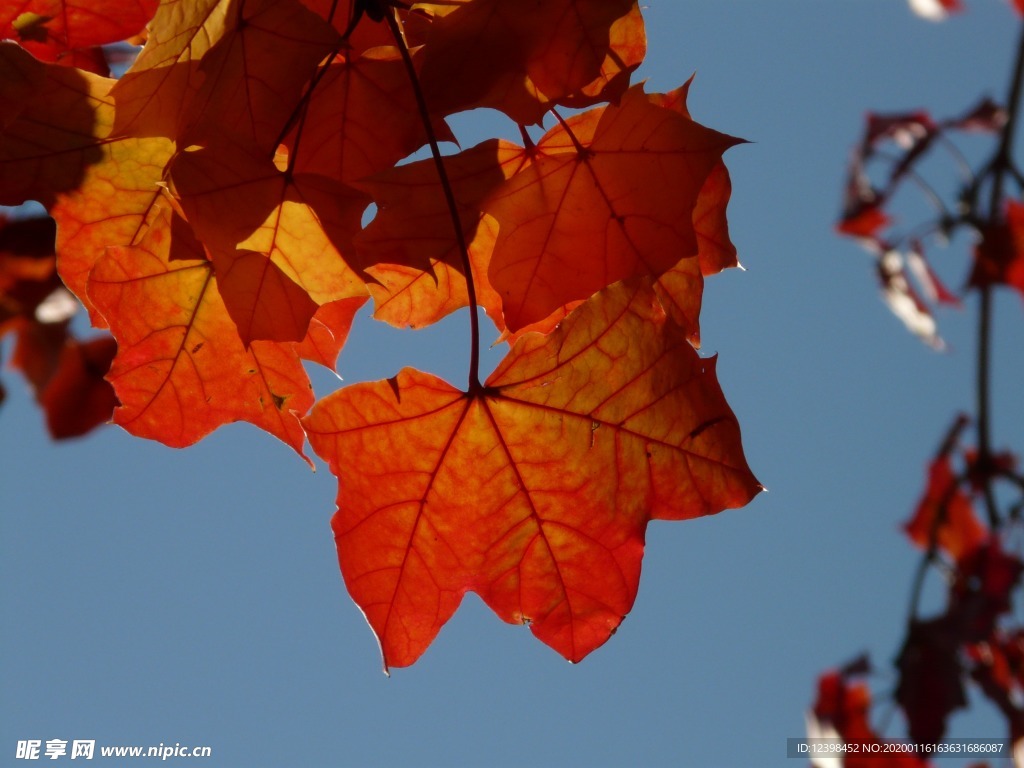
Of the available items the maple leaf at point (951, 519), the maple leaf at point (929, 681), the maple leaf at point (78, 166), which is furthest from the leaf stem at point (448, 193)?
the maple leaf at point (951, 519)

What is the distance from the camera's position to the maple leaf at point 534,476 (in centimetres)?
79

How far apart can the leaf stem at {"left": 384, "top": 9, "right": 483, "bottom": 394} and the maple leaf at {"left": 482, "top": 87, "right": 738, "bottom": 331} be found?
31mm

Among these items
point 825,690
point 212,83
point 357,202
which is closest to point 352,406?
point 357,202

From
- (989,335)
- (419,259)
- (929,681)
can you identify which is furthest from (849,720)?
(419,259)

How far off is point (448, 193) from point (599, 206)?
0.15m

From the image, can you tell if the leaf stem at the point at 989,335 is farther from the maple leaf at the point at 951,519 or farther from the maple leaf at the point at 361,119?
the maple leaf at the point at 361,119

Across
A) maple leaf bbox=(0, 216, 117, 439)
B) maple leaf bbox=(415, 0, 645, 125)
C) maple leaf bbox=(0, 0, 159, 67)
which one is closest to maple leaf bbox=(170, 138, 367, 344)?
maple leaf bbox=(415, 0, 645, 125)

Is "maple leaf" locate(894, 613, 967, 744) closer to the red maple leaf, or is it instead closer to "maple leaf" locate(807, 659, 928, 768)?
"maple leaf" locate(807, 659, 928, 768)

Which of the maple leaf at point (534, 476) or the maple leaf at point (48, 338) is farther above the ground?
the maple leaf at point (48, 338)

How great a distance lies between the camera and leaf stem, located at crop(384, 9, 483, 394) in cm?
73

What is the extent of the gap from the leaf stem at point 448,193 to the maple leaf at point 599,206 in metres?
0.03

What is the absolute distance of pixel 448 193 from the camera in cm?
78

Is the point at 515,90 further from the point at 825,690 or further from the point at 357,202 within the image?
the point at 825,690

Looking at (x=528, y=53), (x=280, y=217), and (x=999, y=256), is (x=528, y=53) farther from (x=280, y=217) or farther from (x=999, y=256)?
(x=999, y=256)
